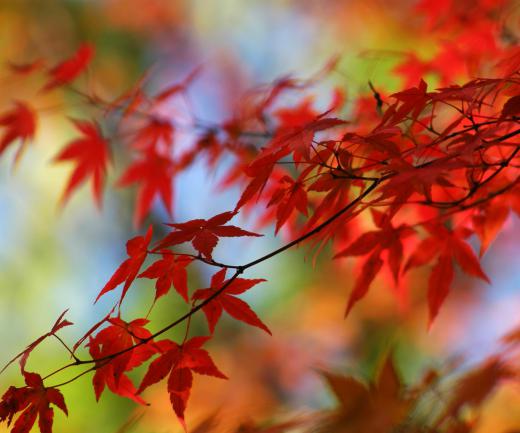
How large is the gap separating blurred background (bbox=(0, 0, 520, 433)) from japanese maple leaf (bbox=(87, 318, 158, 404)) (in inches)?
61.3

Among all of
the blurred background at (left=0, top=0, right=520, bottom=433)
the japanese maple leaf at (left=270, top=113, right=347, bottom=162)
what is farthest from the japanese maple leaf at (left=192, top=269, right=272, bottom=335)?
the blurred background at (left=0, top=0, right=520, bottom=433)

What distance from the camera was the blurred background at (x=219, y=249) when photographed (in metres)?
3.13

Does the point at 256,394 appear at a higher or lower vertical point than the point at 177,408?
higher

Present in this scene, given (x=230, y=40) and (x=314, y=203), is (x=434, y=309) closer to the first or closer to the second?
(x=314, y=203)

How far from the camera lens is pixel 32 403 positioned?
747mm

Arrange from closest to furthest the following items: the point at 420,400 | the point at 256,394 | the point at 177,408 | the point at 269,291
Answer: the point at 177,408 → the point at 420,400 → the point at 256,394 → the point at 269,291

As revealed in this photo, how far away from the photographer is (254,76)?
4316mm

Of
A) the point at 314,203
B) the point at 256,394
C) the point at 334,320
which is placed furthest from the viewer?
the point at 334,320

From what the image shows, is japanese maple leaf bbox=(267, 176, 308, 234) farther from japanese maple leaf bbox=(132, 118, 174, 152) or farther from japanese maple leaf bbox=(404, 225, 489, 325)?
japanese maple leaf bbox=(132, 118, 174, 152)

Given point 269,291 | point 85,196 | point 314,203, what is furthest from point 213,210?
point 314,203

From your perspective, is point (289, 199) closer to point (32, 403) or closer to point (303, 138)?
point (303, 138)

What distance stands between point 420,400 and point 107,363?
45 centimetres

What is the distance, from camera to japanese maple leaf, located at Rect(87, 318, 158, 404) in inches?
30.6

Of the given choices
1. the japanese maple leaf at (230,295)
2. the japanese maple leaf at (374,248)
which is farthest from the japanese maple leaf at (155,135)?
the japanese maple leaf at (230,295)
